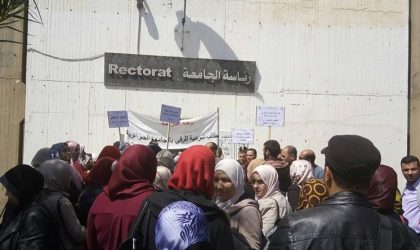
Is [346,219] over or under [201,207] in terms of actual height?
over

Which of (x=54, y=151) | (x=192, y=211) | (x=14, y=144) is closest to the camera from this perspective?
(x=192, y=211)

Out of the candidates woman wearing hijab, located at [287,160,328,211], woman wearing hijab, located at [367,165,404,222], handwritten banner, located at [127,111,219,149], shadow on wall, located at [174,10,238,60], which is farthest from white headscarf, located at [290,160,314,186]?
shadow on wall, located at [174,10,238,60]

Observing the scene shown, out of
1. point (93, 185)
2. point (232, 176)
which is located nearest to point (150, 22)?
point (93, 185)

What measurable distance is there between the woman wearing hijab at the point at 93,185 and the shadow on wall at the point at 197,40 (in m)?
9.72

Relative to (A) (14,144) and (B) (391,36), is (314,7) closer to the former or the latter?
(B) (391,36)

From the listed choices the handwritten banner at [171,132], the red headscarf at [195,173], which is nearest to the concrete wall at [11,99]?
the handwritten banner at [171,132]

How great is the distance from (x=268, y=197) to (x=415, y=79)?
12.0 m

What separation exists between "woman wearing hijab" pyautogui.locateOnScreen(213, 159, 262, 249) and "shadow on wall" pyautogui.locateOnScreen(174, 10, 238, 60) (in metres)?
10.6

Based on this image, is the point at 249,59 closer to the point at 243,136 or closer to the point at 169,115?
the point at 243,136

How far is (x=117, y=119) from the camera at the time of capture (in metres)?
10.8

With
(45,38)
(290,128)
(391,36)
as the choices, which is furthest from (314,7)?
(45,38)

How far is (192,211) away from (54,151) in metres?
5.07

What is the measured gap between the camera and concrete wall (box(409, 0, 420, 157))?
15.1 m

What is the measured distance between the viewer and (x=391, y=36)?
15148 millimetres
